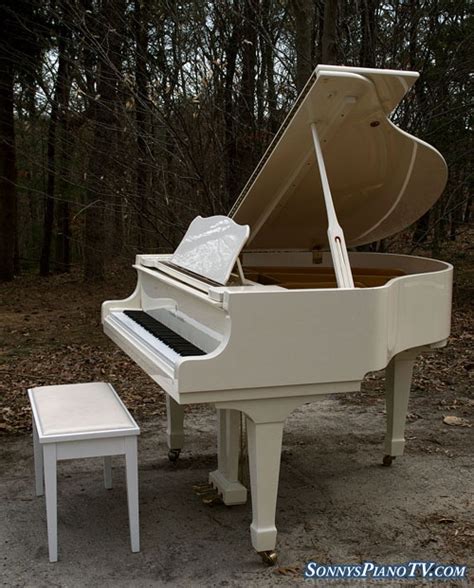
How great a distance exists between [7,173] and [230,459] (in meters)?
9.73

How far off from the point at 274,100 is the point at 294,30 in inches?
37.1

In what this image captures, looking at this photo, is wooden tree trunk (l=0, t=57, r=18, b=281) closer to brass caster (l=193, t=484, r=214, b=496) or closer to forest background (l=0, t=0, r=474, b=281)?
forest background (l=0, t=0, r=474, b=281)

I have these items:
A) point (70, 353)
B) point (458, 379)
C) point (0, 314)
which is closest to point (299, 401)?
point (458, 379)

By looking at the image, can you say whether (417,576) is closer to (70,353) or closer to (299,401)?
(299,401)

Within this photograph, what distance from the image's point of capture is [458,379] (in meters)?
6.40

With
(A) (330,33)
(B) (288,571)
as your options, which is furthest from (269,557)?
(A) (330,33)

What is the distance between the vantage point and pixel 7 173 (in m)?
12.1

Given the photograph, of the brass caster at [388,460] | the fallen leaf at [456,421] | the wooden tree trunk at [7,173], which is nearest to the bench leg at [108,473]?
the brass caster at [388,460]

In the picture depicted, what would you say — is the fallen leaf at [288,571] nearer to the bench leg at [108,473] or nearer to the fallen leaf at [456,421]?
the bench leg at [108,473]

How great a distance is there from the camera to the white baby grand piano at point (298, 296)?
2777 mm

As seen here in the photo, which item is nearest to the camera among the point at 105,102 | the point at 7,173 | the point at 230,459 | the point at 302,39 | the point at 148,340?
the point at 148,340

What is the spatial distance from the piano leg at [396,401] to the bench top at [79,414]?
1646mm

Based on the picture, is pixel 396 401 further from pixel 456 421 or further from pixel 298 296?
pixel 298 296

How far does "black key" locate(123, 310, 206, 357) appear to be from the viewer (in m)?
3.06
